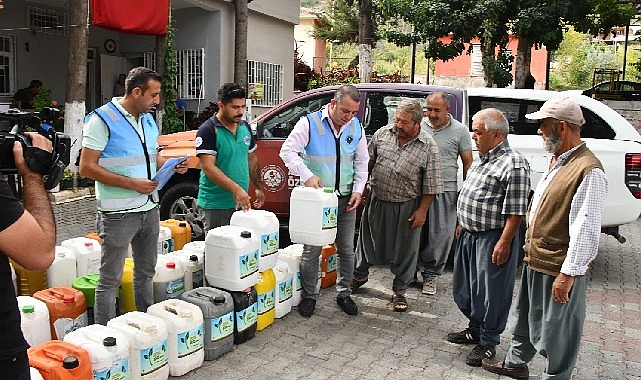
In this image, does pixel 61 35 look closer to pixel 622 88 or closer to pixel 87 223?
pixel 87 223

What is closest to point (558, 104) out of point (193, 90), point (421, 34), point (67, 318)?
point (67, 318)

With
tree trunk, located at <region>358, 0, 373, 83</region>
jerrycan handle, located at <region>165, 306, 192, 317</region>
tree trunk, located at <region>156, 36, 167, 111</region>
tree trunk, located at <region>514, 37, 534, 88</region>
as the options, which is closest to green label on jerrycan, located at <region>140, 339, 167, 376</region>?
jerrycan handle, located at <region>165, 306, 192, 317</region>

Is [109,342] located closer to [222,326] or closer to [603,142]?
[222,326]

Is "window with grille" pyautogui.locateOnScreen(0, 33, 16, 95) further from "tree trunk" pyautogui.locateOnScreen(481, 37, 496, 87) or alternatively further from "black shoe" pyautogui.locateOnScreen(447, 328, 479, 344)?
"tree trunk" pyautogui.locateOnScreen(481, 37, 496, 87)

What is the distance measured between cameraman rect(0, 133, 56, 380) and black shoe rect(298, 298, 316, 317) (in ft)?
10.5

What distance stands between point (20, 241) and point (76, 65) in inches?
338

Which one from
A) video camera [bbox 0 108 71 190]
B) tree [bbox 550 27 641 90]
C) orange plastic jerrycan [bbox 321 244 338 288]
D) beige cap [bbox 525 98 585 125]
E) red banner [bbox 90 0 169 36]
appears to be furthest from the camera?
tree [bbox 550 27 641 90]

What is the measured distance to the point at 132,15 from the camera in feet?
36.3

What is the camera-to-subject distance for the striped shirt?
326 centimetres

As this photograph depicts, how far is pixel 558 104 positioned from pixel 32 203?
9.14 ft

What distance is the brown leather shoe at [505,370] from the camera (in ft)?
13.3

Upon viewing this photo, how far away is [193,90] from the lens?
15.1 metres

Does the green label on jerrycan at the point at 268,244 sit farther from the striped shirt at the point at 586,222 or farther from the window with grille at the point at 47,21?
the window with grille at the point at 47,21

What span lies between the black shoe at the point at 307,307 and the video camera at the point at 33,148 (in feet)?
9.95
